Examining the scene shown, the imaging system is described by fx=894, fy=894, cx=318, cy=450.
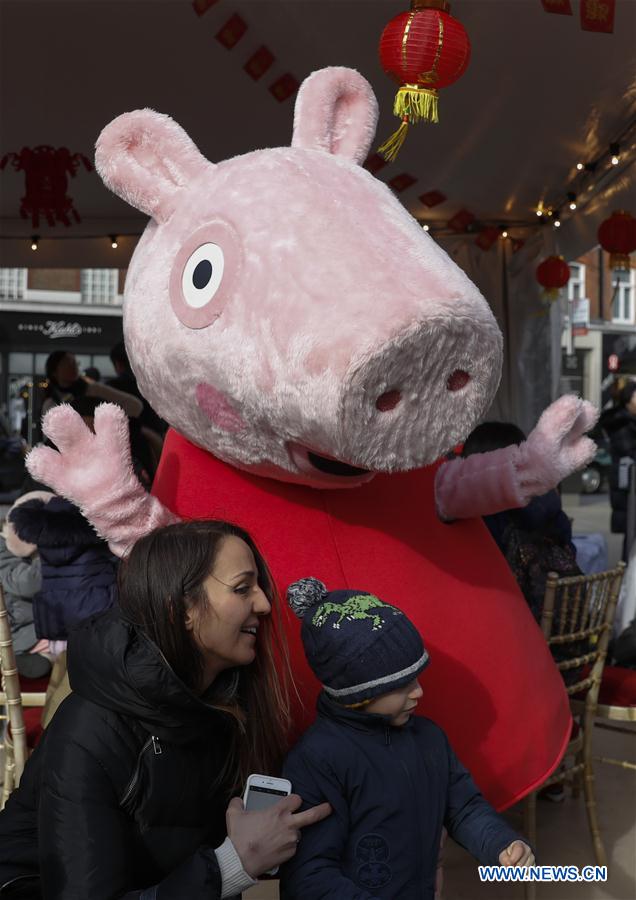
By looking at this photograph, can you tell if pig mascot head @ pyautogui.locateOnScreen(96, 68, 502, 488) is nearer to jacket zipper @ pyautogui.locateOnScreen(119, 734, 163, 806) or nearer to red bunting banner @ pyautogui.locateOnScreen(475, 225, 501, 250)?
jacket zipper @ pyautogui.locateOnScreen(119, 734, 163, 806)

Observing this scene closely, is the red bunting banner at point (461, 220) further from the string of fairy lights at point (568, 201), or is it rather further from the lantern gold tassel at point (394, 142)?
the lantern gold tassel at point (394, 142)

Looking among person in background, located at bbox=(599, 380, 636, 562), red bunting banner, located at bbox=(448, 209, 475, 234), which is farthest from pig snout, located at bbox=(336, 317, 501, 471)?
person in background, located at bbox=(599, 380, 636, 562)

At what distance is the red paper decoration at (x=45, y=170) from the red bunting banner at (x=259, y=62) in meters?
1.58

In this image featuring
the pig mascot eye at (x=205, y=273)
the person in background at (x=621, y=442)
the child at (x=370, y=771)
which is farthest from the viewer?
the person in background at (x=621, y=442)

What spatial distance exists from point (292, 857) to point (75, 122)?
4495 millimetres

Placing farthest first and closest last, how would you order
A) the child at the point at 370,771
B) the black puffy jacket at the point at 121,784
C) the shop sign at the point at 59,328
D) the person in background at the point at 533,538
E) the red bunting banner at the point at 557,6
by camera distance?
1. the shop sign at the point at 59,328
2. the red bunting banner at the point at 557,6
3. the person in background at the point at 533,538
4. the child at the point at 370,771
5. the black puffy jacket at the point at 121,784

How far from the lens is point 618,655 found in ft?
12.7

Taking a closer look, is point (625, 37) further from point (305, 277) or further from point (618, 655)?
point (305, 277)

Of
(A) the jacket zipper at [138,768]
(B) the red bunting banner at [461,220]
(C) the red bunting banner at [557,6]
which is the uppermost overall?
(C) the red bunting banner at [557,6]

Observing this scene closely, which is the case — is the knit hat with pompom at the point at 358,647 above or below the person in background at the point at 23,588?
above

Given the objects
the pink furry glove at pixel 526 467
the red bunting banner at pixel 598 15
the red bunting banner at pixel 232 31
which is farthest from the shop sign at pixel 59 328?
the pink furry glove at pixel 526 467

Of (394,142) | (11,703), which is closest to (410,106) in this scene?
(394,142)

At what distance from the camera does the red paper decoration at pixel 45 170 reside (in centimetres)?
531

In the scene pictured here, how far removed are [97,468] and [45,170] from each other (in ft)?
14.0
